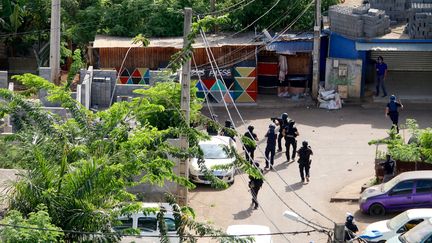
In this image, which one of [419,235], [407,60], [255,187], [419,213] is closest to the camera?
[419,235]

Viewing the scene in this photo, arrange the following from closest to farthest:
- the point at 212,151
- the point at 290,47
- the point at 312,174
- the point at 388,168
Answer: the point at 388,168, the point at 212,151, the point at 312,174, the point at 290,47

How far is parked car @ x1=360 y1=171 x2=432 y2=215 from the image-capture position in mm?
26000

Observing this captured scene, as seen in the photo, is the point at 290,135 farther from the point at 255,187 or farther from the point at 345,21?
the point at 345,21

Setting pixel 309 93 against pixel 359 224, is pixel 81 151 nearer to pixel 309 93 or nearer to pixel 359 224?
pixel 359 224

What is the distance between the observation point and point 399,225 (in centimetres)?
2402

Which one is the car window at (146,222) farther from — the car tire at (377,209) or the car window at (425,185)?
the car window at (425,185)

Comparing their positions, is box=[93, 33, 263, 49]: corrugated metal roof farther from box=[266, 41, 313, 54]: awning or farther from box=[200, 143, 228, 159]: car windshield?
box=[200, 143, 228, 159]: car windshield

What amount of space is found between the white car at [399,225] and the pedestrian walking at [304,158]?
4431mm

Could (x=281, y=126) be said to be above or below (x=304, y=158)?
above

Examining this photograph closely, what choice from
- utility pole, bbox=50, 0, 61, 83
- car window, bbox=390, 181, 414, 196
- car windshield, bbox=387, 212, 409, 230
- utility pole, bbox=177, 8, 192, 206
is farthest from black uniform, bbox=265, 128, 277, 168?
utility pole, bbox=50, 0, 61, 83

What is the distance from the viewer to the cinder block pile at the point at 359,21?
116ft

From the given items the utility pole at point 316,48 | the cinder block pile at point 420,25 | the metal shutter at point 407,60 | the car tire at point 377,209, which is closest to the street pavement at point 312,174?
the car tire at point 377,209

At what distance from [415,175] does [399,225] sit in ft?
7.93

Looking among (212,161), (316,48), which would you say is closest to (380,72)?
(316,48)
